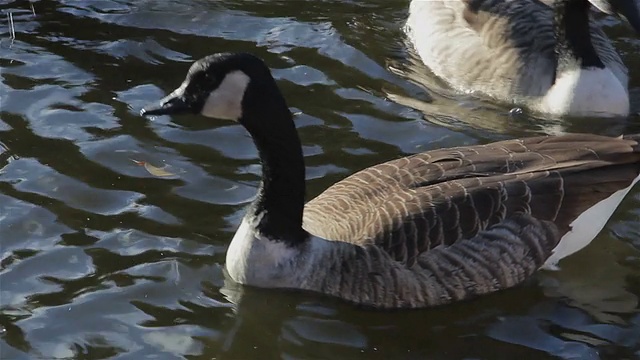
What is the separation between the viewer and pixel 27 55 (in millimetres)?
10180

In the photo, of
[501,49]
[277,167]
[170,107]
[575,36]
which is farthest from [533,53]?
[170,107]

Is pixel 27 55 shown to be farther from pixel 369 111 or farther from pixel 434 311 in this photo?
pixel 434 311

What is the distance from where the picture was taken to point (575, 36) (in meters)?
9.70

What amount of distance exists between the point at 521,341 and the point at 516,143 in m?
1.37

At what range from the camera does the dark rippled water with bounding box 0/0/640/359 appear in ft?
22.5

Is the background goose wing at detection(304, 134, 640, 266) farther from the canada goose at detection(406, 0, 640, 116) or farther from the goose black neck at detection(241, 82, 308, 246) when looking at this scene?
the canada goose at detection(406, 0, 640, 116)

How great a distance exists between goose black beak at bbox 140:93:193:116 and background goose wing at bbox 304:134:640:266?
45.6 inches

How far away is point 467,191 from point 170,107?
5.88ft

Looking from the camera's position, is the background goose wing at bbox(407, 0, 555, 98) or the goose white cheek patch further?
the background goose wing at bbox(407, 0, 555, 98)

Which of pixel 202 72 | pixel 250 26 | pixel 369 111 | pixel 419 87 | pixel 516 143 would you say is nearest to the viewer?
pixel 202 72

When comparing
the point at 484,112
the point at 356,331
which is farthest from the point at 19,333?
the point at 484,112

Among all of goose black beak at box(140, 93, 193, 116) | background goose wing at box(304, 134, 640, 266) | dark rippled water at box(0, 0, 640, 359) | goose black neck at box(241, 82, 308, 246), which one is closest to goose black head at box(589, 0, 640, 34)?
dark rippled water at box(0, 0, 640, 359)

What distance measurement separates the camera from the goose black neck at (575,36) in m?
9.69

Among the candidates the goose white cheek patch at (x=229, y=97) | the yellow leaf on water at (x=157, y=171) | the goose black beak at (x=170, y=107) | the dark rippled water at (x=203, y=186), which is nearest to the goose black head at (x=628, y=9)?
the dark rippled water at (x=203, y=186)
